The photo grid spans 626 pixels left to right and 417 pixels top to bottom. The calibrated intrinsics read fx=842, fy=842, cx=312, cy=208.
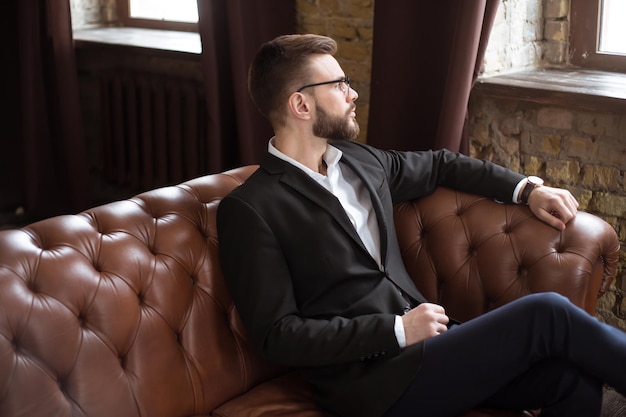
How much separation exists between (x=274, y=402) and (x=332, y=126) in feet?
2.38

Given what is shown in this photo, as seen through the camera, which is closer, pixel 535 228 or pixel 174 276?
pixel 174 276

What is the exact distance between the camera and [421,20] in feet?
9.64

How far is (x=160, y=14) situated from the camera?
4.64 meters

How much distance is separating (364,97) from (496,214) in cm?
115

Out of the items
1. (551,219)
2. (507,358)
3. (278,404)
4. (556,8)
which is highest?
(556,8)

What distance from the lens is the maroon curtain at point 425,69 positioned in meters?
2.73

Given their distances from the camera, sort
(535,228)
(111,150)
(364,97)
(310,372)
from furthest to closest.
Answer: (111,150) < (364,97) < (535,228) < (310,372)

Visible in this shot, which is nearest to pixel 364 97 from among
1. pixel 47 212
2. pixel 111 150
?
pixel 111 150

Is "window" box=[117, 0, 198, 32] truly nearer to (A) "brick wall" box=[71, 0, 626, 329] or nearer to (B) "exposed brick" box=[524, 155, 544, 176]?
(A) "brick wall" box=[71, 0, 626, 329]

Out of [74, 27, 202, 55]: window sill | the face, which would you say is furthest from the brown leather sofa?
[74, 27, 202, 55]: window sill

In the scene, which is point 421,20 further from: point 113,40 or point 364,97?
point 113,40

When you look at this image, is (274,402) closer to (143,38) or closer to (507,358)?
(507,358)

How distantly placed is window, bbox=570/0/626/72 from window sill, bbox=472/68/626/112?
6 cm

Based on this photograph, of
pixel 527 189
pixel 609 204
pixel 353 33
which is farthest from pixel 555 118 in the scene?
pixel 353 33
